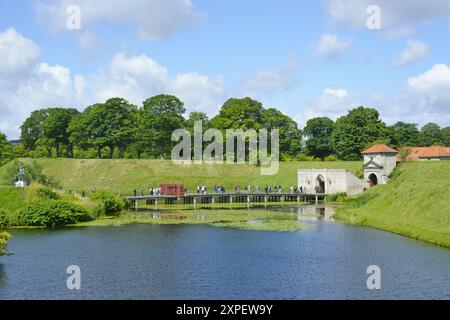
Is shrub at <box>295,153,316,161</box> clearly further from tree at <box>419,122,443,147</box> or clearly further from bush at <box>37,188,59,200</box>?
bush at <box>37,188,59,200</box>

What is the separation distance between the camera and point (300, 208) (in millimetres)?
85125

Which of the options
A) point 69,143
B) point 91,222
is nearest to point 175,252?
point 91,222

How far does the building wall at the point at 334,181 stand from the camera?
9956 cm

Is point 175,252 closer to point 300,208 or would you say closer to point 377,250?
point 377,250

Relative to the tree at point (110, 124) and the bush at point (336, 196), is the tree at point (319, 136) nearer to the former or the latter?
the bush at point (336, 196)

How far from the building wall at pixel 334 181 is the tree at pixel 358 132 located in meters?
20.3

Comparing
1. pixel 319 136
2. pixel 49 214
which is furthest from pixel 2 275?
pixel 319 136

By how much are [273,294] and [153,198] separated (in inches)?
2267

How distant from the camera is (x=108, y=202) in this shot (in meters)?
70.6

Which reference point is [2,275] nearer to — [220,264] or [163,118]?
[220,264]

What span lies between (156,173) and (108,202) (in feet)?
155

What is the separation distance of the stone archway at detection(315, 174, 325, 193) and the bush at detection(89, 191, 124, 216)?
45904 millimetres

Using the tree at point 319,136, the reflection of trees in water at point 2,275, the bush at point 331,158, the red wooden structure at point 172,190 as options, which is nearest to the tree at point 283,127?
the tree at point 319,136

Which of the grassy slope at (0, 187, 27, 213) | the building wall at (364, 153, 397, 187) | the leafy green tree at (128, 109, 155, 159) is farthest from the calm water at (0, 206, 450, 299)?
the leafy green tree at (128, 109, 155, 159)
